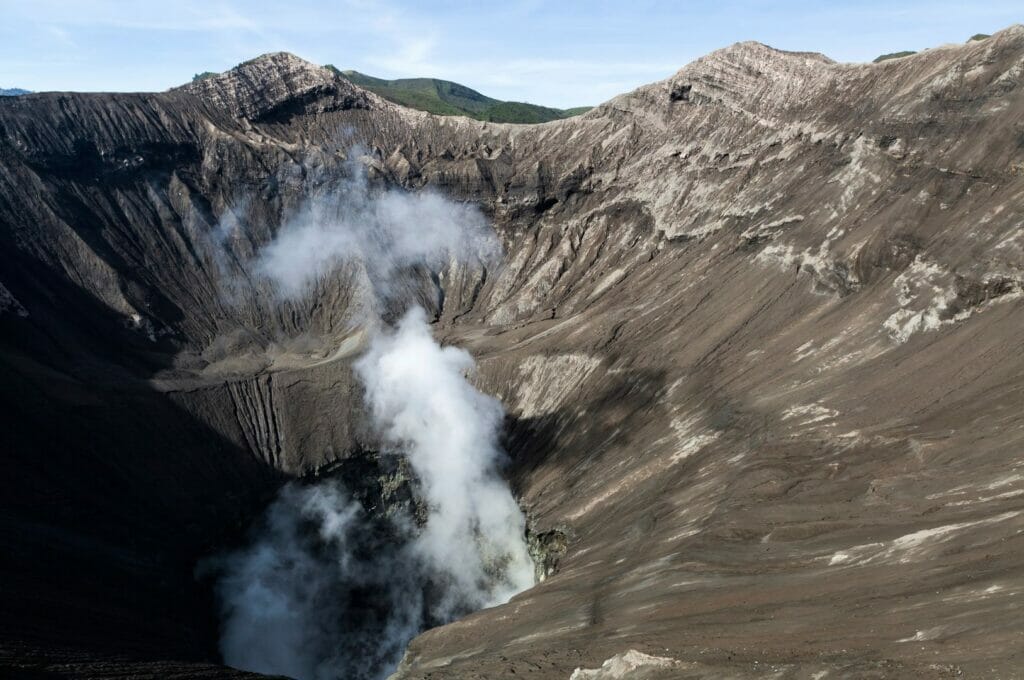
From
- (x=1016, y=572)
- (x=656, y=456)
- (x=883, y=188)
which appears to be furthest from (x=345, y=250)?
(x=1016, y=572)

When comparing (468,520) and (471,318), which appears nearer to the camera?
(468,520)

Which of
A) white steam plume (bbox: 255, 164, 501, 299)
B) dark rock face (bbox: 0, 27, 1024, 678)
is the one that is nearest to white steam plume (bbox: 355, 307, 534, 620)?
dark rock face (bbox: 0, 27, 1024, 678)

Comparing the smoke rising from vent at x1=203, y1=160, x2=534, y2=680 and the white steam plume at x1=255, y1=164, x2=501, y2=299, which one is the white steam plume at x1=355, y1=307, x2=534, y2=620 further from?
the white steam plume at x1=255, y1=164, x2=501, y2=299

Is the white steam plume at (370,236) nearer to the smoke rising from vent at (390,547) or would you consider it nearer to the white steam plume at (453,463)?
the smoke rising from vent at (390,547)

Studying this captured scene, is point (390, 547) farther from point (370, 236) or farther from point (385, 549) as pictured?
point (370, 236)

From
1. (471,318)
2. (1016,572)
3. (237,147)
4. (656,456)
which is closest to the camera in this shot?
(1016,572)

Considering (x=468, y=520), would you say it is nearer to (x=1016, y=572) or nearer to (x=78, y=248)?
(x=1016, y=572)

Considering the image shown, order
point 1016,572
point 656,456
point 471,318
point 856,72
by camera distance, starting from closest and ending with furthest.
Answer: point 1016,572 → point 656,456 → point 856,72 → point 471,318
